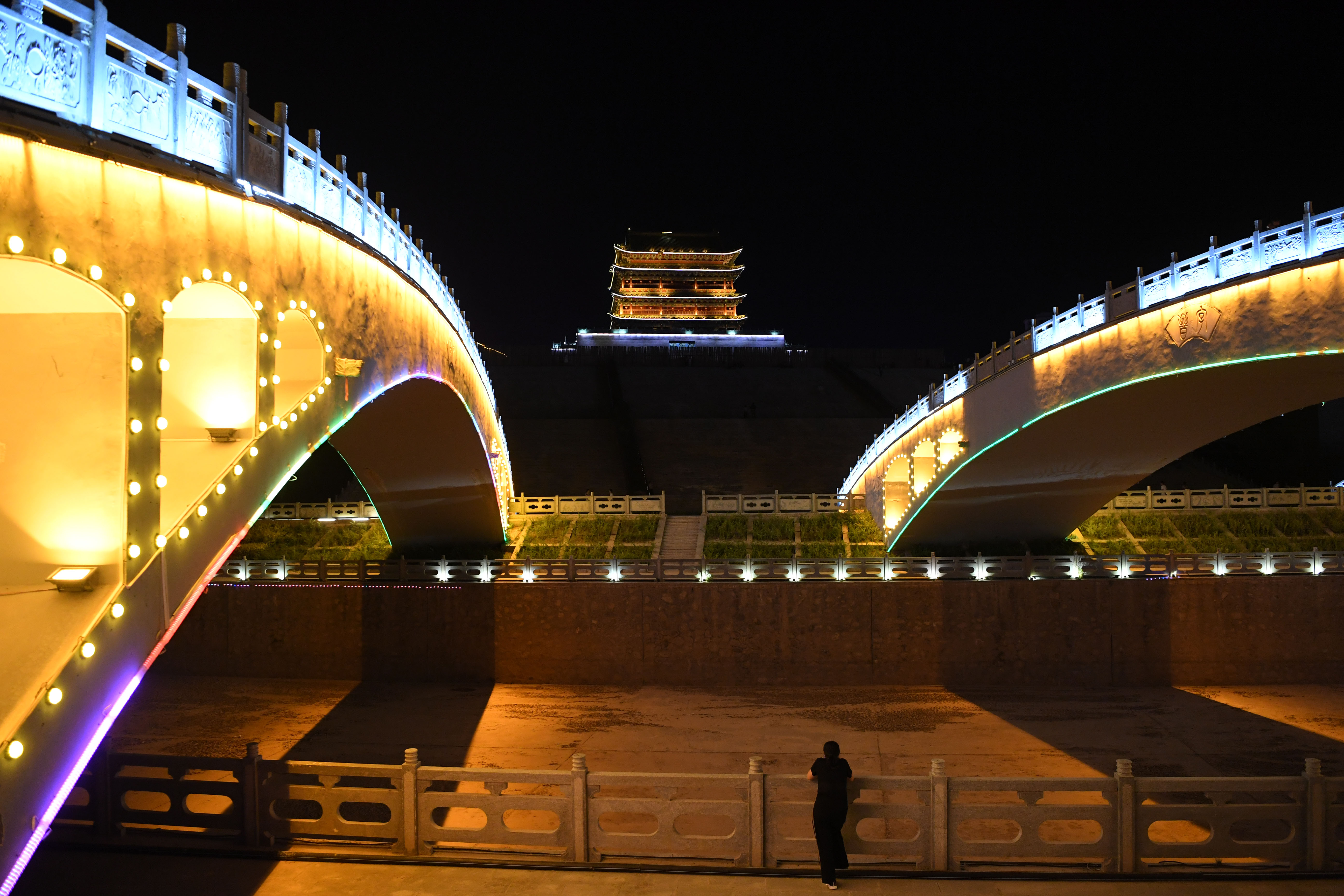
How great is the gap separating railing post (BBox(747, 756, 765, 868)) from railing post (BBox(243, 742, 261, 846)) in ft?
13.2

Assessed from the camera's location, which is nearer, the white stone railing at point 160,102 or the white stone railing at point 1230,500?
the white stone railing at point 160,102

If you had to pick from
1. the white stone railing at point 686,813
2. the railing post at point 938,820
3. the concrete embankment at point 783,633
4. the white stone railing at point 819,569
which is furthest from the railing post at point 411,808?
the concrete embankment at point 783,633

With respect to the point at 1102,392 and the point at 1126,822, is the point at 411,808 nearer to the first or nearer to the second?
the point at 1126,822

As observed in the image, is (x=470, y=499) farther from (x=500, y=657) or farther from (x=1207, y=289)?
(x=1207, y=289)

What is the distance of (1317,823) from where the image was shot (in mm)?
7207

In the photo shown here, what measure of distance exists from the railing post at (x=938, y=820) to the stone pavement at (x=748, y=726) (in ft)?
16.2

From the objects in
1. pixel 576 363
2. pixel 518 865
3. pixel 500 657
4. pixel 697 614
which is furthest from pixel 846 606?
pixel 576 363

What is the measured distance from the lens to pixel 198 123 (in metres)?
6.97

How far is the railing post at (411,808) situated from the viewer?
24.7ft

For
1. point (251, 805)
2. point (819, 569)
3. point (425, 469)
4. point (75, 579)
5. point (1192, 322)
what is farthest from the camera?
point (425, 469)

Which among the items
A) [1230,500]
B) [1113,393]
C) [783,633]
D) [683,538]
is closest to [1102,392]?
[1113,393]

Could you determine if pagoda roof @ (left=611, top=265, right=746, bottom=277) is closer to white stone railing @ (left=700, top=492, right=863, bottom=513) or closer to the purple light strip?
white stone railing @ (left=700, top=492, right=863, bottom=513)

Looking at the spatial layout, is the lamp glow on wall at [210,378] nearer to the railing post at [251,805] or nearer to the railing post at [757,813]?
the railing post at [251,805]

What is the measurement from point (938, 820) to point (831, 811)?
927 millimetres
